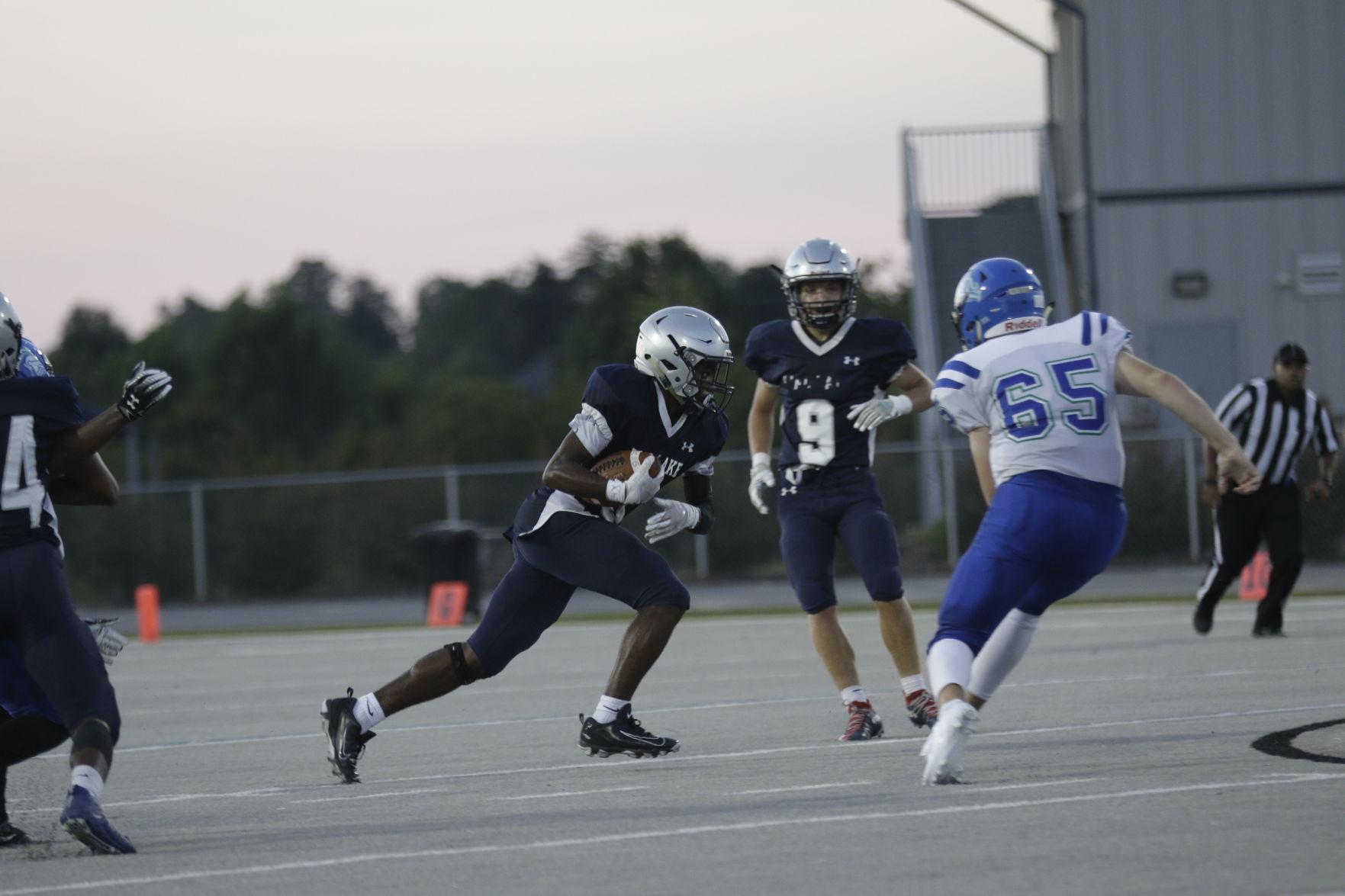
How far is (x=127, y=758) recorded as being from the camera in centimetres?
922

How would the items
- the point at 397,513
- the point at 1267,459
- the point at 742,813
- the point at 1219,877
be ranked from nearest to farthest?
1. the point at 1219,877
2. the point at 742,813
3. the point at 1267,459
4. the point at 397,513

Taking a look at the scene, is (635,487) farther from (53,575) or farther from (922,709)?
(53,575)

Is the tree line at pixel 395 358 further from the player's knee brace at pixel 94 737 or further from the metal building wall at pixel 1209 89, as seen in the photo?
the player's knee brace at pixel 94 737

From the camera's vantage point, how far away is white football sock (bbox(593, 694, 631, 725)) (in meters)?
7.93

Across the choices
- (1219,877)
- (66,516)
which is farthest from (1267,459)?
(66,516)

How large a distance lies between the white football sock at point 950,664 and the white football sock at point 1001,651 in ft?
1.03

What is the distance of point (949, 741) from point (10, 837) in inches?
125

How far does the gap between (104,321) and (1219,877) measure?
390 ft

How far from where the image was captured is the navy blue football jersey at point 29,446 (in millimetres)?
6141

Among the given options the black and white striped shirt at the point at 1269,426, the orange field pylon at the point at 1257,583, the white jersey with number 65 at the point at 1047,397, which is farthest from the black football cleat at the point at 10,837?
the orange field pylon at the point at 1257,583

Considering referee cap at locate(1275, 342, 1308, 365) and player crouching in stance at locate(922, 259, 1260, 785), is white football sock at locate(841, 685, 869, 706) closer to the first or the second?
player crouching in stance at locate(922, 259, 1260, 785)

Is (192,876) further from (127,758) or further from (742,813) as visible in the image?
(127,758)

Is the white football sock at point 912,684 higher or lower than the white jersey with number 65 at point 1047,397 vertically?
lower

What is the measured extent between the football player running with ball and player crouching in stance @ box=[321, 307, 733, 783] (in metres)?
1.00
